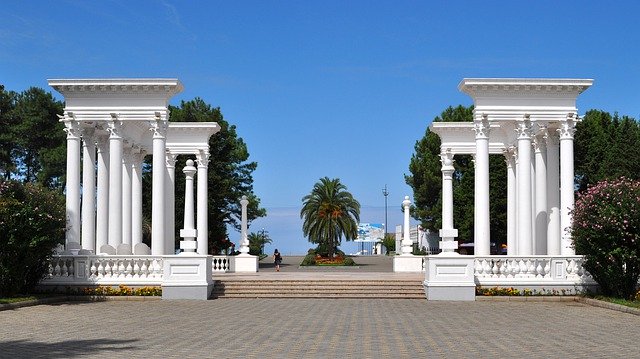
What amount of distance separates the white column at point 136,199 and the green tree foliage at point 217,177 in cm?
2092

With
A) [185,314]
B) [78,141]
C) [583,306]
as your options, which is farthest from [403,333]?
[78,141]

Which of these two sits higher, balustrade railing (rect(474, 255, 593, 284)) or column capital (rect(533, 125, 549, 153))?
column capital (rect(533, 125, 549, 153))

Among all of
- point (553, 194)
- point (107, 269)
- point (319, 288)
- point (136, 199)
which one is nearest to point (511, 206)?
point (553, 194)

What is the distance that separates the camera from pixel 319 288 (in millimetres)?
30297

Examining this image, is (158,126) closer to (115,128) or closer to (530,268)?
(115,128)

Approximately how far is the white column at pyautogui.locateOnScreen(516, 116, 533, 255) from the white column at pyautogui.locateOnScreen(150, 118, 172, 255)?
1292 cm

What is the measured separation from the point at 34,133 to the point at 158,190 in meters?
39.4

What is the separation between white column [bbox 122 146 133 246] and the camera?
116 feet

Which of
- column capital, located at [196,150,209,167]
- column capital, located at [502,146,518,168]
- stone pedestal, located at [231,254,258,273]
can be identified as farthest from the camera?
stone pedestal, located at [231,254,258,273]

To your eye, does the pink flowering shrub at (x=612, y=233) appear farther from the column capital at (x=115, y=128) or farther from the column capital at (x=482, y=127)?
the column capital at (x=115, y=128)

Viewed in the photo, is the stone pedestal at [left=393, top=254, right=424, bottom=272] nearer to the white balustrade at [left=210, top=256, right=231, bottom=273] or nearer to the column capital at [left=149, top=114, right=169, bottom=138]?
the white balustrade at [left=210, top=256, right=231, bottom=273]

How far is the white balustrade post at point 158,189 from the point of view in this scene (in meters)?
31.4

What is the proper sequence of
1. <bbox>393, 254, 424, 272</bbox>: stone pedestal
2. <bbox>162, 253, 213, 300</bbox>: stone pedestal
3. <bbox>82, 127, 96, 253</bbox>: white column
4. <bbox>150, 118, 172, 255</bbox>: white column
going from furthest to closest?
<bbox>393, 254, 424, 272</bbox>: stone pedestal
<bbox>82, 127, 96, 253</bbox>: white column
<bbox>150, 118, 172, 255</bbox>: white column
<bbox>162, 253, 213, 300</bbox>: stone pedestal

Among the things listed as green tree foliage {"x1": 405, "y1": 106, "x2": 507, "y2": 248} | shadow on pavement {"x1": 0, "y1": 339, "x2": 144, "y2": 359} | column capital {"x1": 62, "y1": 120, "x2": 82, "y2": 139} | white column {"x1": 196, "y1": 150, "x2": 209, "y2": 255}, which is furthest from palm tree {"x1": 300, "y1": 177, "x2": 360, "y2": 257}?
shadow on pavement {"x1": 0, "y1": 339, "x2": 144, "y2": 359}
